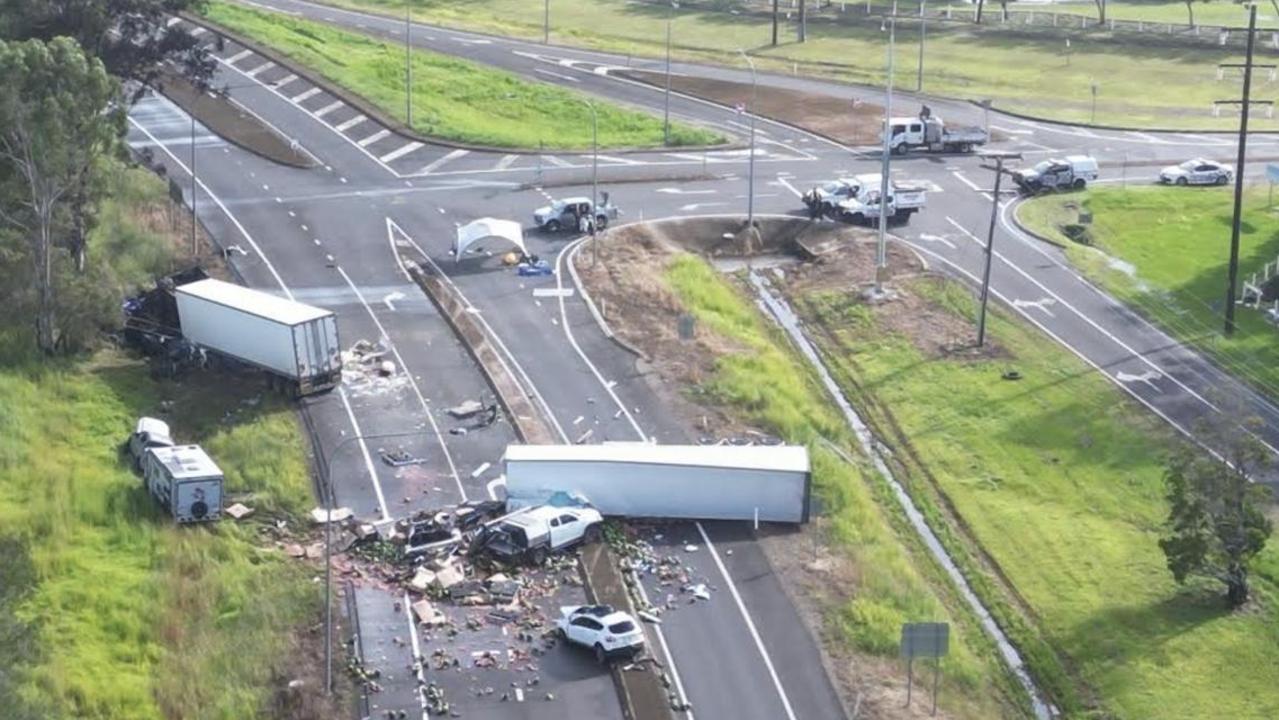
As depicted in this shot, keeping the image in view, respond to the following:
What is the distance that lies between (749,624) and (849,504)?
10383mm

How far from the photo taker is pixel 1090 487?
241ft

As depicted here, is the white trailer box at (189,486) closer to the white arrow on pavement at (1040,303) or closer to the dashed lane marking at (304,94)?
the white arrow on pavement at (1040,303)

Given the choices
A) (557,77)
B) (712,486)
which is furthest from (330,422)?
(557,77)

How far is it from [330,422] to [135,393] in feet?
26.6

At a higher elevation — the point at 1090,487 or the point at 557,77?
the point at 557,77

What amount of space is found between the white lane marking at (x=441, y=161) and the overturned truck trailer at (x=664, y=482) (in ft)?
150

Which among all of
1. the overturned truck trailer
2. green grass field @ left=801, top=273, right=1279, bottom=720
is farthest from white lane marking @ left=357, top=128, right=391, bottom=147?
the overturned truck trailer

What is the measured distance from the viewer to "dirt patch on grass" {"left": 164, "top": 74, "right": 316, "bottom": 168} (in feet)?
363

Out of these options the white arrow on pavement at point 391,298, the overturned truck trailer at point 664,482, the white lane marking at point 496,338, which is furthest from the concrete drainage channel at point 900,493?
the white arrow on pavement at point 391,298

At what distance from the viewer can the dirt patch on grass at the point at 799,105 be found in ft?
403

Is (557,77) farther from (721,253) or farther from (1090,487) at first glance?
(1090,487)

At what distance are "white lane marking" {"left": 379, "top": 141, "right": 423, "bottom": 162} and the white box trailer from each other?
34.0 metres

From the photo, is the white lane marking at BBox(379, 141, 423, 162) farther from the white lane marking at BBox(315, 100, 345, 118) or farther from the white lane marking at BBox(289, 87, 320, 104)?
the white lane marking at BBox(289, 87, 320, 104)

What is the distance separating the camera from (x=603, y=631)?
5612 cm
